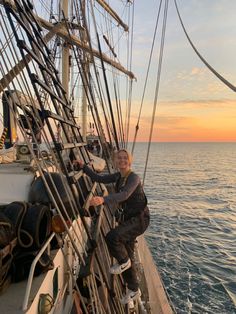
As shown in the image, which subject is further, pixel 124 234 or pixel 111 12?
pixel 111 12

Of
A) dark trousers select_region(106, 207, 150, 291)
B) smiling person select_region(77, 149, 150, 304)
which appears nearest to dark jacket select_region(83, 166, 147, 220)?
smiling person select_region(77, 149, 150, 304)

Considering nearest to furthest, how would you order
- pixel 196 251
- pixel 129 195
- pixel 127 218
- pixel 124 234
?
pixel 129 195
pixel 124 234
pixel 127 218
pixel 196 251

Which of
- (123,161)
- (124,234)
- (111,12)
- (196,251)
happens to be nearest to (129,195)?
(123,161)

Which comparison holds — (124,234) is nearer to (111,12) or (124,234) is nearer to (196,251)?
(196,251)

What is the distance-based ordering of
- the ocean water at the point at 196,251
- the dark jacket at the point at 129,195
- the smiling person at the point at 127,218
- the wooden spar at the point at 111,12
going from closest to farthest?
the dark jacket at the point at 129,195, the smiling person at the point at 127,218, the ocean water at the point at 196,251, the wooden spar at the point at 111,12

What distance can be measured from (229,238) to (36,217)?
1532 cm

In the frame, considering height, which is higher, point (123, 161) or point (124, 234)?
point (123, 161)

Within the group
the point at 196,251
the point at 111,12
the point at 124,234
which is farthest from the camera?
the point at 111,12

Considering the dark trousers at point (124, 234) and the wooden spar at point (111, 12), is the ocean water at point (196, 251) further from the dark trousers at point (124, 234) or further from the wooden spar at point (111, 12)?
the wooden spar at point (111, 12)

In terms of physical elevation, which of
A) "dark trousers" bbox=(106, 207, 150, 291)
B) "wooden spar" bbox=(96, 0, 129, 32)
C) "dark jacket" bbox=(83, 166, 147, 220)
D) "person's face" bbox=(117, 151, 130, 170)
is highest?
"wooden spar" bbox=(96, 0, 129, 32)

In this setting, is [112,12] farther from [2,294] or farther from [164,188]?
[2,294]

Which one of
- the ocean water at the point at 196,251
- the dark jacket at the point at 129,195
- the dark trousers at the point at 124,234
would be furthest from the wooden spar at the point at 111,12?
the dark trousers at the point at 124,234

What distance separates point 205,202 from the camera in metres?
27.4

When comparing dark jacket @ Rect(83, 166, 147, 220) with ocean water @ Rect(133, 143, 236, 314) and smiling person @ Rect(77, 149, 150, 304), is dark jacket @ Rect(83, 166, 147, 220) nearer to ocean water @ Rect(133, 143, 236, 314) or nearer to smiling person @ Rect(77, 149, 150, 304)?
smiling person @ Rect(77, 149, 150, 304)
